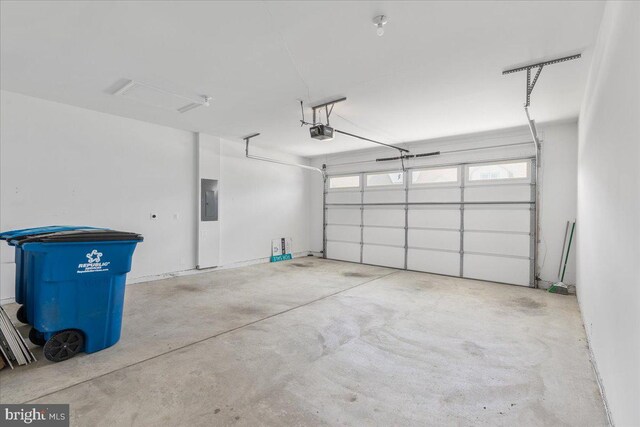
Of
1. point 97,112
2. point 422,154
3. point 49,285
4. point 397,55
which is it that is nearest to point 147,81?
point 97,112

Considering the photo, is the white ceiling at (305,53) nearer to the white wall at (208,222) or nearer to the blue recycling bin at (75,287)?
the white wall at (208,222)

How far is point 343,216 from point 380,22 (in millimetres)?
6178

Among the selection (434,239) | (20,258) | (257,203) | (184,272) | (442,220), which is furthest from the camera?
(257,203)

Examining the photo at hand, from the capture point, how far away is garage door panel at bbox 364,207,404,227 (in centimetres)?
729

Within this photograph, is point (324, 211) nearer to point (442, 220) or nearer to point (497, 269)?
point (442, 220)

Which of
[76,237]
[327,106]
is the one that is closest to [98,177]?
[76,237]

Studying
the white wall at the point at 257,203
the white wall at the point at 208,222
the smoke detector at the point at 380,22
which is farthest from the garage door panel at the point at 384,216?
the smoke detector at the point at 380,22

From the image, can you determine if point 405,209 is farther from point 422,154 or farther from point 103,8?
point 103,8

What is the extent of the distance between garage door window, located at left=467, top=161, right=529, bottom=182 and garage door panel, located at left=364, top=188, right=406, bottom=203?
158cm

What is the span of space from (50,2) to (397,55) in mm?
2946

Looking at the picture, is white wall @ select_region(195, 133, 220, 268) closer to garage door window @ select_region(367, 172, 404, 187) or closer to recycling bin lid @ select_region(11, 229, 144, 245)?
recycling bin lid @ select_region(11, 229, 144, 245)

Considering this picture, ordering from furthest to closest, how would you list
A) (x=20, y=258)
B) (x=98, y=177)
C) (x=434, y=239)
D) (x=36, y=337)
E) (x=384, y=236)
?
(x=384, y=236), (x=434, y=239), (x=98, y=177), (x=20, y=258), (x=36, y=337)

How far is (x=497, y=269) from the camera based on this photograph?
593cm

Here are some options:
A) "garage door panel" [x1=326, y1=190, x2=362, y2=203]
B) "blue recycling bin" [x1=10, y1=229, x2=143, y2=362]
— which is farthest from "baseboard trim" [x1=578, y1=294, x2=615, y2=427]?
"garage door panel" [x1=326, y1=190, x2=362, y2=203]
